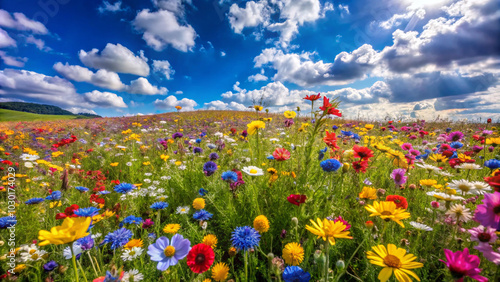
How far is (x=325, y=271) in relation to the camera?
0.77m

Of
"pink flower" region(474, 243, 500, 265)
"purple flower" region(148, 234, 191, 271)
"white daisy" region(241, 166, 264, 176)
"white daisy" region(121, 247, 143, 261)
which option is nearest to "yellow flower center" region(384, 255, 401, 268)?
"pink flower" region(474, 243, 500, 265)

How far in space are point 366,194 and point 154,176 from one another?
9.62ft

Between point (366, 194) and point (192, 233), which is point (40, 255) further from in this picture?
point (366, 194)

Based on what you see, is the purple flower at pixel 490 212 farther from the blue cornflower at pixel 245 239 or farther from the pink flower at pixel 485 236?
the blue cornflower at pixel 245 239

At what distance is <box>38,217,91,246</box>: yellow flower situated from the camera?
26.1 inches

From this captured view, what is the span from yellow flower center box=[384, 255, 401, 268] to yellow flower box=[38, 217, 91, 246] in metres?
1.13

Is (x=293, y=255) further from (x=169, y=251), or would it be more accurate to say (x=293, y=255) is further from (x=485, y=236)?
(x=485, y=236)

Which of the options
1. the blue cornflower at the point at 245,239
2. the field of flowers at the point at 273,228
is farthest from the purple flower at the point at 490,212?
the blue cornflower at the point at 245,239

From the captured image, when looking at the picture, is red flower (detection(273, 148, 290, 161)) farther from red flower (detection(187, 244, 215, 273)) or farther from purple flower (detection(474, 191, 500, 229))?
purple flower (detection(474, 191, 500, 229))

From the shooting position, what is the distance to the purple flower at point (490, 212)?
795 millimetres

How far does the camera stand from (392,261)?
2.66 ft

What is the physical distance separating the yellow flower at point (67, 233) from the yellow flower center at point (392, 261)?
1.13 m

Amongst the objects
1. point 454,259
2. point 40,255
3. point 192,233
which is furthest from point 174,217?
point 454,259

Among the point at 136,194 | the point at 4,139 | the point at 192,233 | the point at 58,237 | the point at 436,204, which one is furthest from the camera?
the point at 4,139
